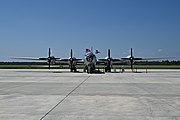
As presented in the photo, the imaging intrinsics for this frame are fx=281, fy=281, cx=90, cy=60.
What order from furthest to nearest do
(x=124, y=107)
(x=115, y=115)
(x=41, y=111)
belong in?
(x=124, y=107) < (x=41, y=111) < (x=115, y=115)

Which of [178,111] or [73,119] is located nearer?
[73,119]

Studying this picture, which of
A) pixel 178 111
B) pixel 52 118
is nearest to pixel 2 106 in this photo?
pixel 52 118

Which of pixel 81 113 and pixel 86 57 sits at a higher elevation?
pixel 86 57

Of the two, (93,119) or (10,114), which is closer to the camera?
(93,119)

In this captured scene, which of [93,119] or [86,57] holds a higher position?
[86,57]

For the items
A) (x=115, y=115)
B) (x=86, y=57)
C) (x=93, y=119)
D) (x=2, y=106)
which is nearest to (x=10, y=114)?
(x=2, y=106)

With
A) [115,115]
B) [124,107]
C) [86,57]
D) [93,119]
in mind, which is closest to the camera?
[93,119]

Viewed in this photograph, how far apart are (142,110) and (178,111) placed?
1181 millimetres

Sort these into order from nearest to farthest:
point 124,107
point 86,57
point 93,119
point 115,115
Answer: point 93,119
point 115,115
point 124,107
point 86,57

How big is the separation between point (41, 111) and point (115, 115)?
247 cm

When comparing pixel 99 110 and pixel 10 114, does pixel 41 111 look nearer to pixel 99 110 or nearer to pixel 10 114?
pixel 10 114

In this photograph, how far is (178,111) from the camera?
938cm

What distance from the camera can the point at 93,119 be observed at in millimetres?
7996

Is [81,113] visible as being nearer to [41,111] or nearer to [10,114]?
[41,111]
